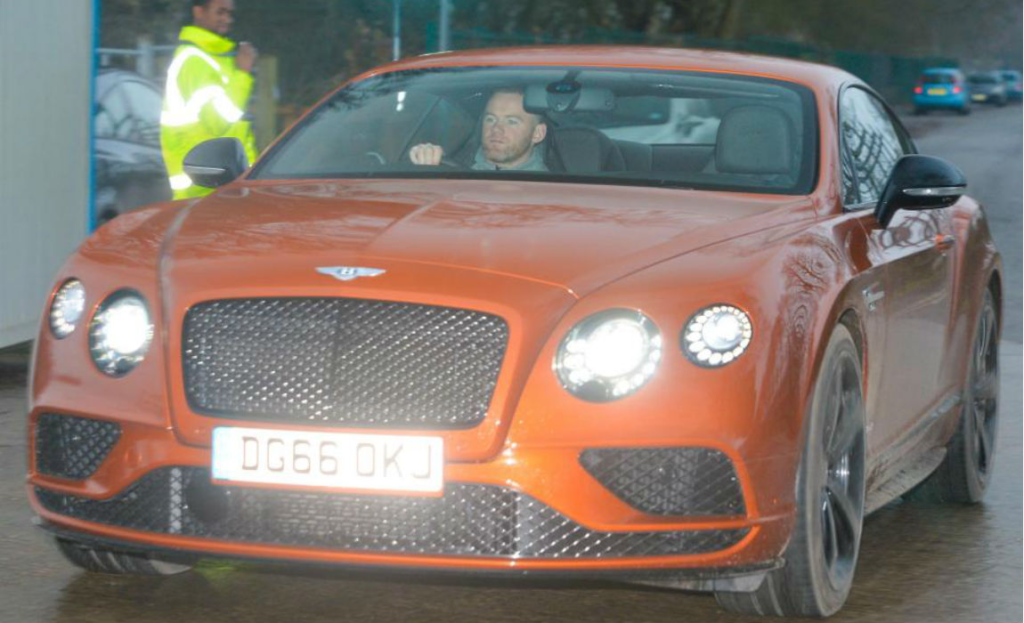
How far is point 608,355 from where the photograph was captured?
14.7 feet

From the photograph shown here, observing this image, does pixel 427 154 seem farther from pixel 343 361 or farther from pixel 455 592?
pixel 343 361

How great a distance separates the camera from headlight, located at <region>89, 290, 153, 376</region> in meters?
4.72

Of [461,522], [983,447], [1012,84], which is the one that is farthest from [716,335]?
[1012,84]

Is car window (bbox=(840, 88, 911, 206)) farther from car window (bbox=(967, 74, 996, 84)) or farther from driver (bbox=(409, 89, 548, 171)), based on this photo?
car window (bbox=(967, 74, 996, 84))

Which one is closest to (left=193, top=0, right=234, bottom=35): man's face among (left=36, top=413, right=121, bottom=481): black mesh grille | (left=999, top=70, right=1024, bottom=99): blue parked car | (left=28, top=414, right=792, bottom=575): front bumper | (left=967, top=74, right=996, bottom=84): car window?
(left=36, top=413, right=121, bottom=481): black mesh grille

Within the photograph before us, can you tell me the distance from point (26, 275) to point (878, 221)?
18.3 ft

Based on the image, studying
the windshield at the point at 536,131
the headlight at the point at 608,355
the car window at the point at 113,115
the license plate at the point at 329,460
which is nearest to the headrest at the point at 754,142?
the windshield at the point at 536,131

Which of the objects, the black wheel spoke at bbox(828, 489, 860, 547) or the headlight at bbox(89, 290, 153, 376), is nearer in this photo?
the headlight at bbox(89, 290, 153, 376)

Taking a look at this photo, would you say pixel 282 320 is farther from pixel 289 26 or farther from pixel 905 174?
pixel 289 26

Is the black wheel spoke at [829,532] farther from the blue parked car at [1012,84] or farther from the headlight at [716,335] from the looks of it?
the blue parked car at [1012,84]

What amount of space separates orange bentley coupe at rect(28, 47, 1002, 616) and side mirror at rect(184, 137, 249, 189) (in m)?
0.81

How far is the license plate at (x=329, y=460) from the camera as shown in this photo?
14.6 feet

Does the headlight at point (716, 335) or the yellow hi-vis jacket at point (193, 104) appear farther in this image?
the yellow hi-vis jacket at point (193, 104)

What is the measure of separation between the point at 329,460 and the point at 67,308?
A: 2.87 ft
